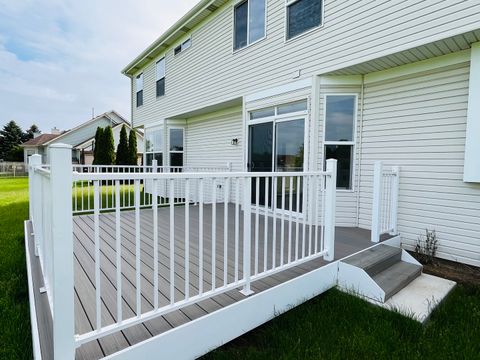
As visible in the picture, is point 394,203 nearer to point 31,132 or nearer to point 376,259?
point 376,259

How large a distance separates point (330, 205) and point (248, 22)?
481cm

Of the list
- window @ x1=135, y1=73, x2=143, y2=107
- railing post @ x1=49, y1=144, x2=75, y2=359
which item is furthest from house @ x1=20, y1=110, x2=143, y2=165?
railing post @ x1=49, y1=144, x2=75, y2=359

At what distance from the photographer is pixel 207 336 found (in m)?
1.98

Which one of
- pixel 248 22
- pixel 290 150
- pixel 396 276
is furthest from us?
pixel 248 22

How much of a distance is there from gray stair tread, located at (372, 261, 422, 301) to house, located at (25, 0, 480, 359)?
26mm

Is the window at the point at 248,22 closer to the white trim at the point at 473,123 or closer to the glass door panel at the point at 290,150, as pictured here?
the glass door panel at the point at 290,150

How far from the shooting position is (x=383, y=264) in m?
3.36

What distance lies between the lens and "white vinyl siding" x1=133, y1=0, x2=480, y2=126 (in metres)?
3.53

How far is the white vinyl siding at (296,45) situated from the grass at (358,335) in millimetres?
3155

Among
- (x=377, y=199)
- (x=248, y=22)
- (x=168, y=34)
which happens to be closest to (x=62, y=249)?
(x=377, y=199)

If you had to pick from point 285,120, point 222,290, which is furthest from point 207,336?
point 285,120

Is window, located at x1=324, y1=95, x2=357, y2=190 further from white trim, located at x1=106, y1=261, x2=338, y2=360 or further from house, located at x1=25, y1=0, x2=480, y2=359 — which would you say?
white trim, located at x1=106, y1=261, x2=338, y2=360

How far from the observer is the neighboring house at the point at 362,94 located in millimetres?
3654

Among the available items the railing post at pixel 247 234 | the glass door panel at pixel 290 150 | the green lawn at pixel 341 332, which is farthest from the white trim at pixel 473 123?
the railing post at pixel 247 234
